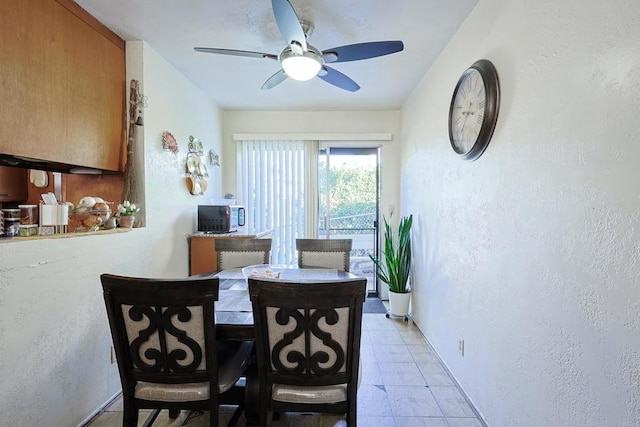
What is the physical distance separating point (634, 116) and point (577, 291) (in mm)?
627

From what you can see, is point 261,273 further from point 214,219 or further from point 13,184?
point 13,184

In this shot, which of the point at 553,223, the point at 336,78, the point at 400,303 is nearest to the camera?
the point at 553,223

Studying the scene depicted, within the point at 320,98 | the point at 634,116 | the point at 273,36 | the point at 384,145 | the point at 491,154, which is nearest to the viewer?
the point at 634,116

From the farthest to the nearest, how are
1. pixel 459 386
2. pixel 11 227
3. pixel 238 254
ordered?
pixel 238 254 < pixel 459 386 < pixel 11 227

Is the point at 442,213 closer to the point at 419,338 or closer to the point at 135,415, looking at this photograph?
the point at 419,338

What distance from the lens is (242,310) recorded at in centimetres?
173

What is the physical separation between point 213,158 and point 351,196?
188cm

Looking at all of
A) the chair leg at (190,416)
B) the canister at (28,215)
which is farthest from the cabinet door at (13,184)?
the chair leg at (190,416)

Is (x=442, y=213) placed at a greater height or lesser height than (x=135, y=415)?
greater

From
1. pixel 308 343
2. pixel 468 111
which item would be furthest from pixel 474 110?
pixel 308 343

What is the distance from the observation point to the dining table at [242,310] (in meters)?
1.54

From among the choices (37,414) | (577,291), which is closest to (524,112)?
(577,291)

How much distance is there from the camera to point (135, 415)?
1478mm

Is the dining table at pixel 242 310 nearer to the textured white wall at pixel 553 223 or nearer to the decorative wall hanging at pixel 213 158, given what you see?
the textured white wall at pixel 553 223
